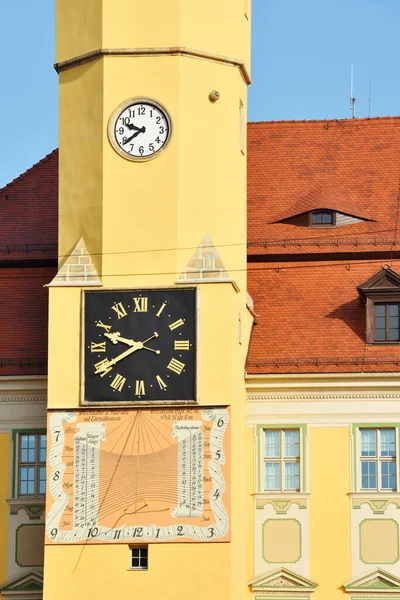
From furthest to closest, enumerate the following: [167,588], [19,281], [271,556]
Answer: [19,281], [271,556], [167,588]

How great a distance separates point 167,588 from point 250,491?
12.3 ft

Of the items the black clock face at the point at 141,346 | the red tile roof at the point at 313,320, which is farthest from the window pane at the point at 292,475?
the black clock face at the point at 141,346

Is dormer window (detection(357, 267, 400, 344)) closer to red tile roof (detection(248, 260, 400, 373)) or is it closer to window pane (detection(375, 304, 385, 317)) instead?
window pane (detection(375, 304, 385, 317))

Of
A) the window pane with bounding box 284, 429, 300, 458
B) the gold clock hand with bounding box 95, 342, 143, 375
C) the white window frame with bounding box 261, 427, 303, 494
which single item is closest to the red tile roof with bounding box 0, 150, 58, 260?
the gold clock hand with bounding box 95, 342, 143, 375

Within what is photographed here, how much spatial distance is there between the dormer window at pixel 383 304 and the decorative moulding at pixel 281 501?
391 centimetres

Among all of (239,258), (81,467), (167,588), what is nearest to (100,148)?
(239,258)

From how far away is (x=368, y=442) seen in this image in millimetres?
40344

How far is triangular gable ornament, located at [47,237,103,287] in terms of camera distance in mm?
38844

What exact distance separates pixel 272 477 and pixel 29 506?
527 centimetres

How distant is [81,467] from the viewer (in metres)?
38.1

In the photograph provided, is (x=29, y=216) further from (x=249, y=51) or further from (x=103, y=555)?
(x=103, y=555)

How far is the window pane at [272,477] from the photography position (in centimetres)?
4044

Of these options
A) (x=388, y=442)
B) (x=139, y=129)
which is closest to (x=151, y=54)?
(x=139, y=129)

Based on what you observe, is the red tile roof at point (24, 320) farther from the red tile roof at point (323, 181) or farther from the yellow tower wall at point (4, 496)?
the red tile roof at point (323, 181)
